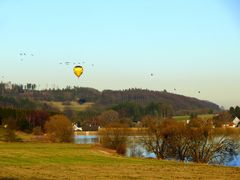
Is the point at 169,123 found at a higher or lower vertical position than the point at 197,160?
higher

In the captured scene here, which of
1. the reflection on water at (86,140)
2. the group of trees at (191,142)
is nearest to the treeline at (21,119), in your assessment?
the reflection on water at (86,140)

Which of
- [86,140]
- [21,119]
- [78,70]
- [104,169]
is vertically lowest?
[86,140]

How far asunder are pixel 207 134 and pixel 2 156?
3138cm

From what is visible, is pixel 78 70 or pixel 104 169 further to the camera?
pixel 78 70

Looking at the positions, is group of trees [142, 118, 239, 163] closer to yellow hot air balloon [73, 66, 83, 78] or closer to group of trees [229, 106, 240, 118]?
yellow hot air balloon [73, 66, 83, 78]

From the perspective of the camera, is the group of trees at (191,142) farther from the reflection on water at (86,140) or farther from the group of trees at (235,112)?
the group of trees at (235,112)

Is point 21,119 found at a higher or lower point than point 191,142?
higher

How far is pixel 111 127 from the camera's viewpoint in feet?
243

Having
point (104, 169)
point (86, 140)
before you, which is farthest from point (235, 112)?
point (104, 169)

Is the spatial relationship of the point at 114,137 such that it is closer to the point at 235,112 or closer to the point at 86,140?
the point at 86,140

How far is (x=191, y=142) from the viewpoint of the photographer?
63.3 m

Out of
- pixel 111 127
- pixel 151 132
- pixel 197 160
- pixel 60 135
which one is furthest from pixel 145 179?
pixel 60 135

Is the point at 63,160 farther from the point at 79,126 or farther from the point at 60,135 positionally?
the point at 79,126

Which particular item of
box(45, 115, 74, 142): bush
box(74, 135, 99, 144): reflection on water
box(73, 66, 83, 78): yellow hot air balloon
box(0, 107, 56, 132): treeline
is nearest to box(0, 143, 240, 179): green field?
box(73, 66, 83, 78): yellow hot air balloon
